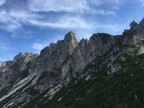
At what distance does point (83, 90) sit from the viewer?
16538 cm

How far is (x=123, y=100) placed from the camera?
123 meters

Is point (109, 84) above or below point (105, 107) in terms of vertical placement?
above

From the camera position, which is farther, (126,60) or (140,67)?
(126,60)

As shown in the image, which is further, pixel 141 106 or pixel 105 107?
pixel 105 107

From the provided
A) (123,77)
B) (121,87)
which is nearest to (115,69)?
(123,77)

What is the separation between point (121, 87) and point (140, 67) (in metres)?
23.3

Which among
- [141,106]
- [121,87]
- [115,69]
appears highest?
[115,69]

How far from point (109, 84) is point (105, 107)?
84.2ft

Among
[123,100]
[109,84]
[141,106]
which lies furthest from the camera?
[109,84]

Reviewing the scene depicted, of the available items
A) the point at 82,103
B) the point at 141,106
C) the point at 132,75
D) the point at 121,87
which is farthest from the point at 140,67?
the point at 141,106

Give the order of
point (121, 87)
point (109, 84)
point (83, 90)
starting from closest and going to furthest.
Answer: point (121, 87)
point (109, 84)
point (83, 90)

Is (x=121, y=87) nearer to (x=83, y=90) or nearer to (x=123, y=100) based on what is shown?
(x=123, y=100)

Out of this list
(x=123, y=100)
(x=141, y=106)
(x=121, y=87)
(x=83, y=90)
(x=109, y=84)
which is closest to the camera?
(x=141, y=106)

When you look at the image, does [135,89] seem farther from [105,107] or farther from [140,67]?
[140,67]
